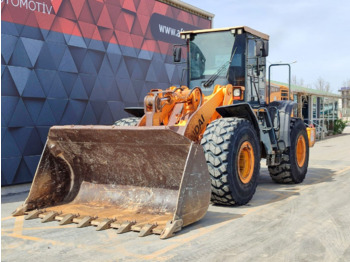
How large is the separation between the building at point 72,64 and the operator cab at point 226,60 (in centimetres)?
356

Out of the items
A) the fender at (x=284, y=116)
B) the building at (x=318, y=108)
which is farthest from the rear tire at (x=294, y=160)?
the building at (x=318, y=108)

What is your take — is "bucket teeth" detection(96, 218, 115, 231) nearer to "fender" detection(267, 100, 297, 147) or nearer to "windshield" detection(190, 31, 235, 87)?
"windshield" detection(190, 31, 235, 87)

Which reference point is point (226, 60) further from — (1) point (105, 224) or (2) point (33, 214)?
(2) point (33, 214)

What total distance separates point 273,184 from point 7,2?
6.91 meters

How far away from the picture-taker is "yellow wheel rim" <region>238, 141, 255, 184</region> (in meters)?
6.63

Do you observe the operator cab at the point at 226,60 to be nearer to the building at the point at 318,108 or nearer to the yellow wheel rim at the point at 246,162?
the yellow wheel rim at the point at 246,162

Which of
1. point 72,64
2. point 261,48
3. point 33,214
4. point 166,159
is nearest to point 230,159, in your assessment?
point 166,159

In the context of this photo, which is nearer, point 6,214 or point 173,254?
point 173,254

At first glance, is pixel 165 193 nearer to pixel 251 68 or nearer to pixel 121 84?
pixel 251 68

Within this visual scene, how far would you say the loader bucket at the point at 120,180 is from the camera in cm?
520

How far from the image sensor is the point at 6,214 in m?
6.45

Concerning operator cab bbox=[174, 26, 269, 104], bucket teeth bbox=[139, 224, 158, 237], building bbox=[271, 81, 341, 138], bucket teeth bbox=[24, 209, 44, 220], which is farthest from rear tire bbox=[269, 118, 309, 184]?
building bbox=[271, 81, 341, 138]

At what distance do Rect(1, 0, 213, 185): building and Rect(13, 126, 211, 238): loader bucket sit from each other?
3.11 metres

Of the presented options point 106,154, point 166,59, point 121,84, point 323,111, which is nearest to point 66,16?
point 121,84
